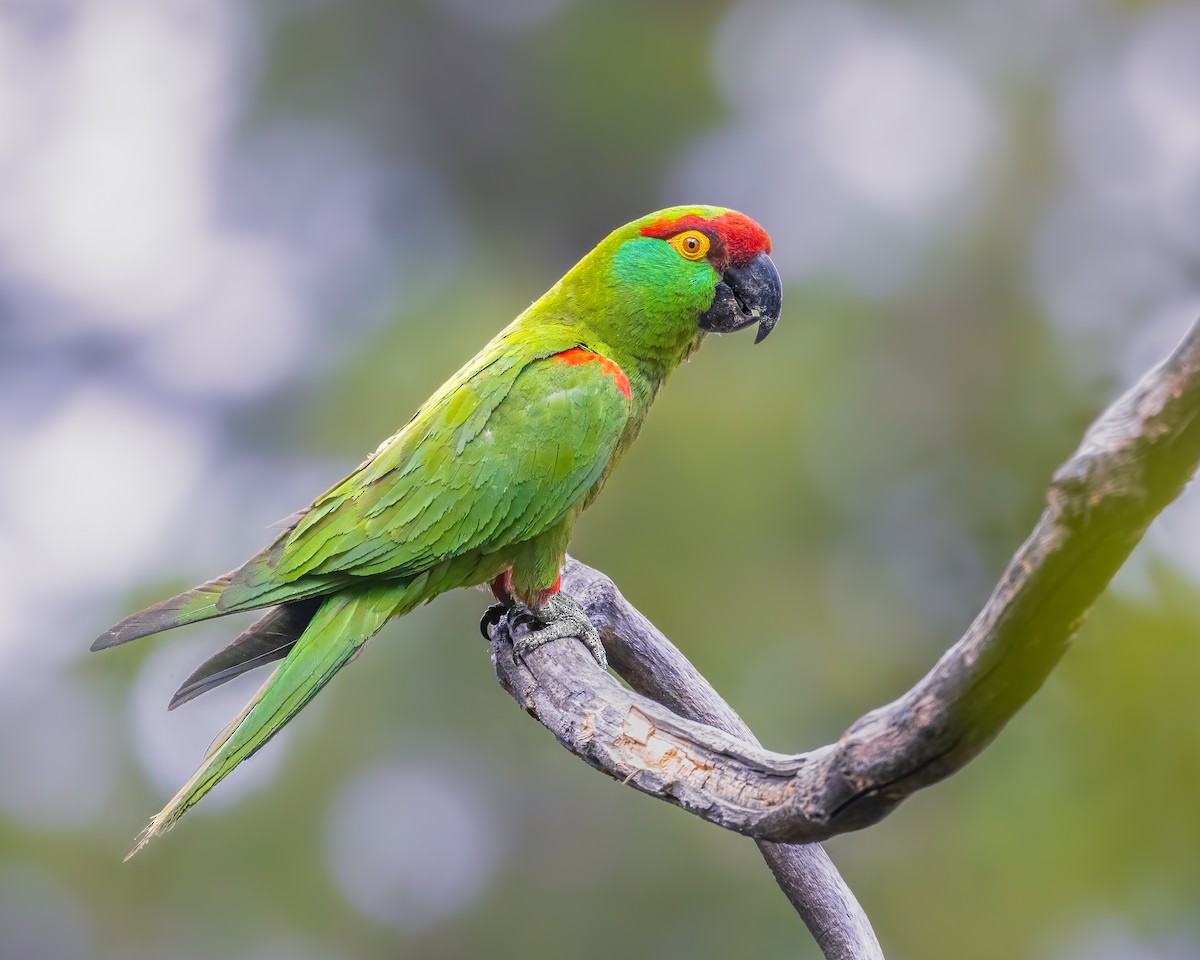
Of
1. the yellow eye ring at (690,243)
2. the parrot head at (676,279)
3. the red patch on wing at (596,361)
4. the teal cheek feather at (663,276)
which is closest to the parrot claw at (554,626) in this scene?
the red patch on wing at (596,361)

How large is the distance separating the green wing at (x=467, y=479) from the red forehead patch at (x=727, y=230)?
Result: 475 millimetres

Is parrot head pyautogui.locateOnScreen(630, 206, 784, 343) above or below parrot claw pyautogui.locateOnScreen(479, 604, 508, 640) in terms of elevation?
above

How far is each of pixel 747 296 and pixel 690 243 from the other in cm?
23

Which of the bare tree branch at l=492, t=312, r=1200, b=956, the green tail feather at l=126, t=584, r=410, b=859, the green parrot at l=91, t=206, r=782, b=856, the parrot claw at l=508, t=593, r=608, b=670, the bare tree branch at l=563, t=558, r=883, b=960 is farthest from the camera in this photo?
the parrot claw at l=508, t=593, r=608, b=670

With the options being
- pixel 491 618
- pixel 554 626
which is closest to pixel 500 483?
pixel 554 626

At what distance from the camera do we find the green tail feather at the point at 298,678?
2627 millimetres

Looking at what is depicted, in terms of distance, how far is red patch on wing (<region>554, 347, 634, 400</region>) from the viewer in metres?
3.28

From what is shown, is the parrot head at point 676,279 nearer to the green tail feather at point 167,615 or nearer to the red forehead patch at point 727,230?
the red forehead patch at point 727,230

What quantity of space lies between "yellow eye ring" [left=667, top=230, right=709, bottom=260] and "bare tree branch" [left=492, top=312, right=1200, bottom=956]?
150 cm

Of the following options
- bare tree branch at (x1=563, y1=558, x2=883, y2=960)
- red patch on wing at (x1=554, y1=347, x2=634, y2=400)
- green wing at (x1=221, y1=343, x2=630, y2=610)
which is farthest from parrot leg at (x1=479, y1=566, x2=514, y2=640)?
red patch on wing at (x1=554, y1=347, x2=634, y2=400)

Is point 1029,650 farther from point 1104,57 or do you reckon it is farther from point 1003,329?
point 1104,57

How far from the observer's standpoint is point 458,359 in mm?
7480

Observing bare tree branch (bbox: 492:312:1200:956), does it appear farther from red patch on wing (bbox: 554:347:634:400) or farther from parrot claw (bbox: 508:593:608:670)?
red patch on wing (bbox: 554:347:634:400)

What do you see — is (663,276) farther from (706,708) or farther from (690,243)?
(706,708)
